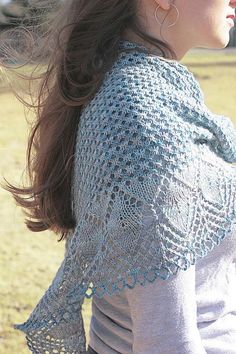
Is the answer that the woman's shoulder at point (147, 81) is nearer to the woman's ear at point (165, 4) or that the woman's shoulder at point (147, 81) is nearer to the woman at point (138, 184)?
the woman at point (138, 184)

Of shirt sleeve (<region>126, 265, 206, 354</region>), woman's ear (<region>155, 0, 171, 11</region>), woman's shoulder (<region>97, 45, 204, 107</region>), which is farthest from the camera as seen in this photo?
woman's ear (<region>155, 0, 171, 11</region>)

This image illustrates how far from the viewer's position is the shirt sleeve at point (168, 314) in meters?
1.23

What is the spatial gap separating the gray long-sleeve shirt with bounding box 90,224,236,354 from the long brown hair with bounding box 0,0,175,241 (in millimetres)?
326

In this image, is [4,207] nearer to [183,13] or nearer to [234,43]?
[183,13]

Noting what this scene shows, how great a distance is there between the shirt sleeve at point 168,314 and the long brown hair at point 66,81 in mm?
470

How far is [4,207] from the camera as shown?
562 centimetres

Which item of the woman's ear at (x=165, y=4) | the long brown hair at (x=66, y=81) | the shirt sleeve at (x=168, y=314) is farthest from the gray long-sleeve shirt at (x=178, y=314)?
the woman's ear at (x=165, y=4)

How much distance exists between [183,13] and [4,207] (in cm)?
434

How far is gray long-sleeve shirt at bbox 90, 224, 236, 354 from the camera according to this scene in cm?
124

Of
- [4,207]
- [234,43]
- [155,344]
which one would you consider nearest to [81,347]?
[155,344]

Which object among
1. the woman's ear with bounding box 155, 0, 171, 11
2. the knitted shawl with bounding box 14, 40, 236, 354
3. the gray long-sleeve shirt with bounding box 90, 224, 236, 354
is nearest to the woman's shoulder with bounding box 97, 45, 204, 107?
the knitted shawl with bounding box 14, 40, 236, 354

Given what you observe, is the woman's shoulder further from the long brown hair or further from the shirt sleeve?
the shirt sleeve

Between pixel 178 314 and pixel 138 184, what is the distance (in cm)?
27

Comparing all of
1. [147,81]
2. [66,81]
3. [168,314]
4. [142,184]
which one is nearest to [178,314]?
[168,314]
